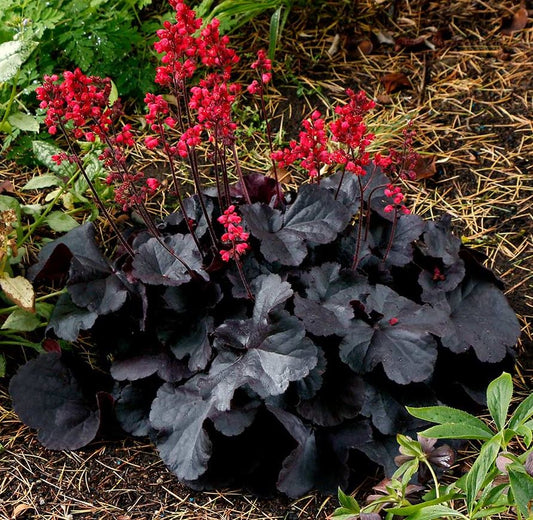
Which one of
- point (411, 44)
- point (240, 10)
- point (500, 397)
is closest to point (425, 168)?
point (411, 44)

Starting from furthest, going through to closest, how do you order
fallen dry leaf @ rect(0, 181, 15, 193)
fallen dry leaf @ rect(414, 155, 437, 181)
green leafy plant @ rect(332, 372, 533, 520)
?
1. fallen dry leaf @ rect(414, 155, 437, 181)
2. fallen dry leaf @ rect(0, 181, 15, 193)
3. green leafy plant @ rect(332, 372, 533, 520)

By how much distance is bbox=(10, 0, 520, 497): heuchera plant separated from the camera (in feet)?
6.84

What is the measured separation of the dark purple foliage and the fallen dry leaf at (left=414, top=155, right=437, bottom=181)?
0.63 metres

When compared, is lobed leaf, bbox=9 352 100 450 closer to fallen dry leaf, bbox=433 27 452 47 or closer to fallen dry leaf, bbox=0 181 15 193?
fallen dry leaf, bbox=0 181 15 193

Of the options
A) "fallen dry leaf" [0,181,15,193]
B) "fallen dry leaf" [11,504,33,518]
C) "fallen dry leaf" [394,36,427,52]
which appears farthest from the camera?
"fallen dry leaf" [394,36,427,52]

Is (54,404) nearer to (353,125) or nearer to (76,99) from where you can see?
(76,99)

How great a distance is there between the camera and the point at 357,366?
2164mm

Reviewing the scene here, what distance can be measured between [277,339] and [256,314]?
11 centimetres

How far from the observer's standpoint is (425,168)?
10.3ft

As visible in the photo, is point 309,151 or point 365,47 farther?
point 365,47

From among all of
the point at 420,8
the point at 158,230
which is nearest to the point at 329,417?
the point at 158,230

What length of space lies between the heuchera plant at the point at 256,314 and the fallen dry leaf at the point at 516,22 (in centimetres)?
161

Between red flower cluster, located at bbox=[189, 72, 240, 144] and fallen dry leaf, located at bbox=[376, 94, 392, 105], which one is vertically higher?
red flower cluster, located at bbox=[189, 72, 240, 144]

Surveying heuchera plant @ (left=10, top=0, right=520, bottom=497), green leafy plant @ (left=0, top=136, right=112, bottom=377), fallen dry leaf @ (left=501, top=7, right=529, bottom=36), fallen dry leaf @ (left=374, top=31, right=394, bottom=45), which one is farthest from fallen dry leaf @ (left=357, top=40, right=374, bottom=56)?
green leafy plant @ (left=0, top=136, right=112, bottom=377)
